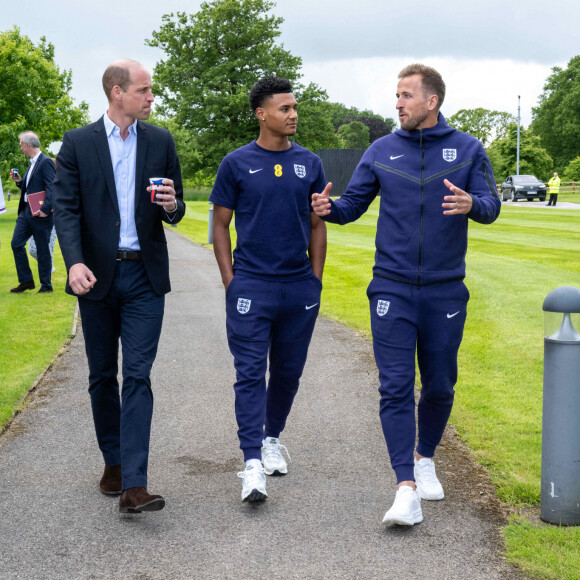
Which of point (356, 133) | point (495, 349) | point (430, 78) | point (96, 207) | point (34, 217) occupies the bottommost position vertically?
point (495, 349)

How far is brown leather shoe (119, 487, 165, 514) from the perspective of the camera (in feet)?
12.6

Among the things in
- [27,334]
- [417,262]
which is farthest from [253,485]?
[27,334]

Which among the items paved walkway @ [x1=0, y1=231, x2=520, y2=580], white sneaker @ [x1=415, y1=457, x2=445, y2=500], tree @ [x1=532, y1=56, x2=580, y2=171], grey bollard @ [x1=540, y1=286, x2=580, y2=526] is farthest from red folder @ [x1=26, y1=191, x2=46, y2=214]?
tree @ [x1=532, y1=56, x2=580, y2=171]

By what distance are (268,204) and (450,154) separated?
37.7 inches

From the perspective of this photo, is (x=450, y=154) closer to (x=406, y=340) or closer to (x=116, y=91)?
(x=406, y=340)

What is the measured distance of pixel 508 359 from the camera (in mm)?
7770

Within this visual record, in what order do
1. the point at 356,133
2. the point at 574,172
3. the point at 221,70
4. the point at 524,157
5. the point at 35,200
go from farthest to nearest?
the point at 356,133 < the point at 524,157 < the point at 574,172 < the point at 221,70 < the point at 35,200

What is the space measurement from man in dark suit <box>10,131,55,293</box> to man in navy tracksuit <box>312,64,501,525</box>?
8.17 m

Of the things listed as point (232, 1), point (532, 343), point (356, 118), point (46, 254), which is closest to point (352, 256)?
point (46, 254)

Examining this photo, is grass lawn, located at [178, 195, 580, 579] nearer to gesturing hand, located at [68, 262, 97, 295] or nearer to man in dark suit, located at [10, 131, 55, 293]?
gesturing hand, located at [68, 262, 97, 295]

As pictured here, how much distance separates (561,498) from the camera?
383 cm

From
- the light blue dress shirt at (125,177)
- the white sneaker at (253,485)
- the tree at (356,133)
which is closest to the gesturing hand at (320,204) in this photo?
the light blue dress shirt at (125,177)

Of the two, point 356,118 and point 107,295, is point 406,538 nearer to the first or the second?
point 107,295

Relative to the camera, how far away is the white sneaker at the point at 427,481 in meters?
4.15
